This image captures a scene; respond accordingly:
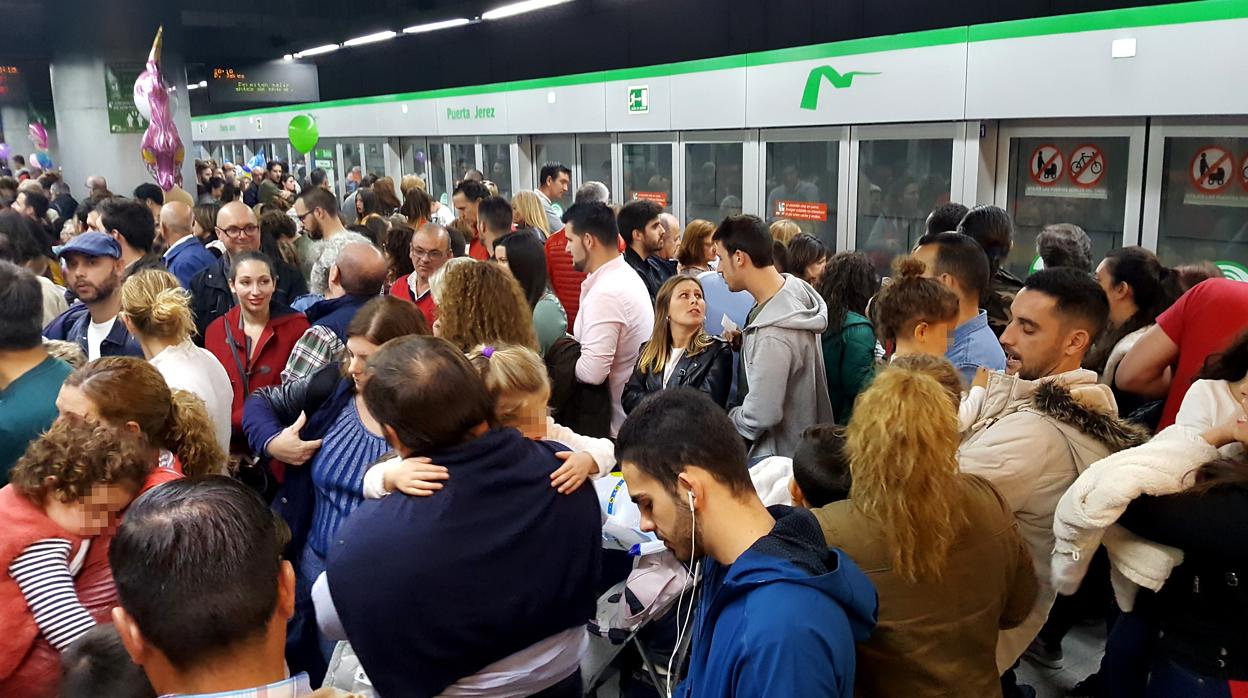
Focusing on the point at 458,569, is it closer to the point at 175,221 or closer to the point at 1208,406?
the point at 1208,406

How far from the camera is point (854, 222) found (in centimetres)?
691

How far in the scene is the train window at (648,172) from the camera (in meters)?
8.87

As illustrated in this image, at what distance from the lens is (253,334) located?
11.9ft

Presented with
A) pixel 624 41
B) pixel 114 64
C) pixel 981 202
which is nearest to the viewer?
pixel 981 202

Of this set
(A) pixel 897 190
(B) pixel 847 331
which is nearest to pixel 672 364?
(B) pixel 847 331

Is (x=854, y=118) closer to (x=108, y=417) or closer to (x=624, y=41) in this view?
(x=624, y=41)

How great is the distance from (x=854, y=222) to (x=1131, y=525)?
510 cm

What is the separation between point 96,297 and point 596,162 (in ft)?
22.4

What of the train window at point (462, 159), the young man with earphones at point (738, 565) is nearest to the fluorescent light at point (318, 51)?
the train window at point (462, 159)

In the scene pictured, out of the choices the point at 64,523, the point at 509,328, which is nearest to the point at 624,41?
the point at 509,328

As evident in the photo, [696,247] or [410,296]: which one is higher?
[696,247]

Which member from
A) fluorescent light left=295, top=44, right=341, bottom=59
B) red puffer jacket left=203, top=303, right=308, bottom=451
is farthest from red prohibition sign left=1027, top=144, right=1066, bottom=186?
fluorescent light left=295, top=44, right=341, bottom=59

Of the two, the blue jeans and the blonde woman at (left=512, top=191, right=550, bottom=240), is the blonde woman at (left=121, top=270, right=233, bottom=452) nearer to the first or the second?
the blue jeans

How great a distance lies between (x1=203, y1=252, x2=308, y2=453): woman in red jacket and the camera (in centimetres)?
355
